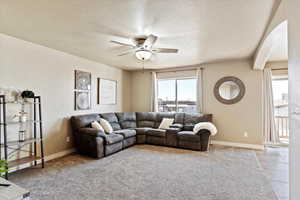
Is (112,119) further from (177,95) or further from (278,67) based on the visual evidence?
(278,67)


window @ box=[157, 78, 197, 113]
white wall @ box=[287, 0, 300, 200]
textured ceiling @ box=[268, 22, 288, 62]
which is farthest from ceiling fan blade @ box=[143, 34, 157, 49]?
window @ box=[157, 78, 197, 113]

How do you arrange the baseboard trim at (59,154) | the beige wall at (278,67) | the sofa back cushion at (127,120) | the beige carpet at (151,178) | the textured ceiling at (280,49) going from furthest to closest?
1. the sofa back cushion at (127,120)
2. the beige wall at (278,67)
3. the baseboard trim at (59,154)
4. the textured ceiling at (280,49)
5. the beige carpet at (151,178)

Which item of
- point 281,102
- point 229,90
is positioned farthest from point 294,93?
point 281,102

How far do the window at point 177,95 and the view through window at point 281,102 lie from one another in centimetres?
248

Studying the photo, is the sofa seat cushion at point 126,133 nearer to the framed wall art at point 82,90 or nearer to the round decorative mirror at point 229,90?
the framed wall art at point 82,90

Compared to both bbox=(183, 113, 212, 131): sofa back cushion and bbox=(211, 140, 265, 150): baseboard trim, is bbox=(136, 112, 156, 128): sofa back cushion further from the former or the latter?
bbox=(211, 140, 265, 150): baseboard trim

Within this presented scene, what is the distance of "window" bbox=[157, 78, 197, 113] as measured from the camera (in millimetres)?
5812

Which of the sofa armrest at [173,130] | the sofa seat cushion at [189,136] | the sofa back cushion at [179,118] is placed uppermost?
the sofa back cushion at [179,118]

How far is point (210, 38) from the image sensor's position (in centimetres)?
325

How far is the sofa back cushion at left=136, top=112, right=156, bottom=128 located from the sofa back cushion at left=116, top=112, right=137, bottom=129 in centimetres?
18

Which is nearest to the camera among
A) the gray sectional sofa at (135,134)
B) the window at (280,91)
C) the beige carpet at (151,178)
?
the beige carpet at (151,178)

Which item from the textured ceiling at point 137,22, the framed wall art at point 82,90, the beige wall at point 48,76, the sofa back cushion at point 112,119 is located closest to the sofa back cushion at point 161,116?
the sofa back cushion at point 112,119

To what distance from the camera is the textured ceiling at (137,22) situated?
2137 mm

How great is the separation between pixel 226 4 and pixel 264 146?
432 centimetres
